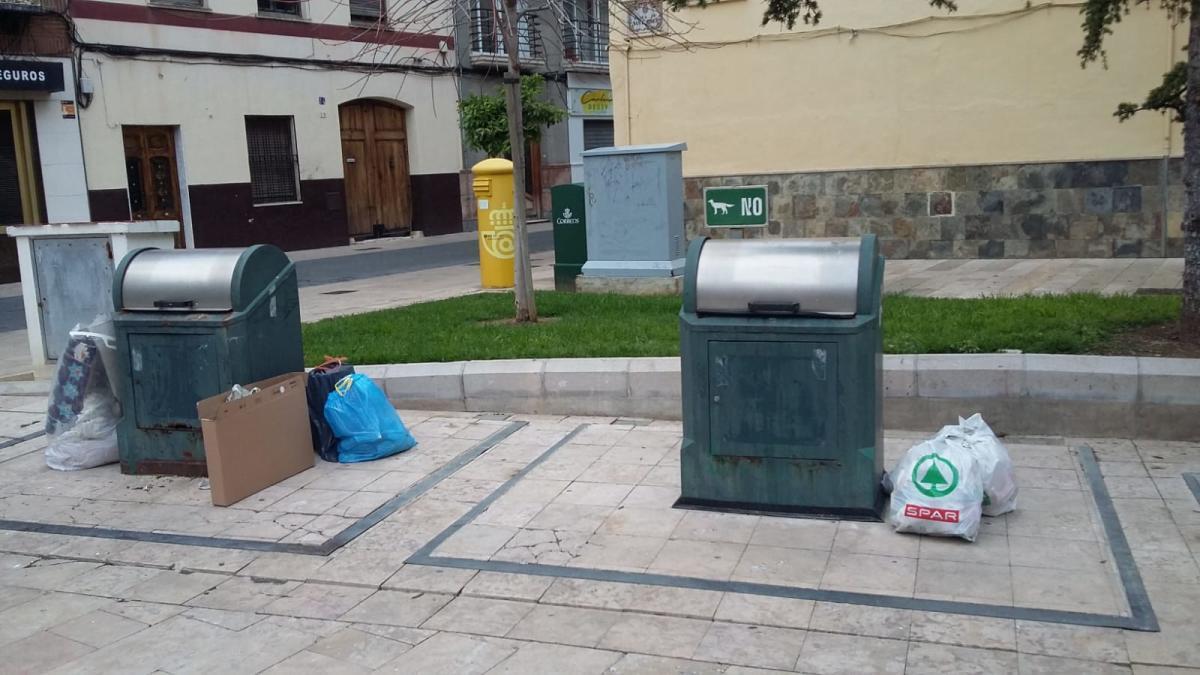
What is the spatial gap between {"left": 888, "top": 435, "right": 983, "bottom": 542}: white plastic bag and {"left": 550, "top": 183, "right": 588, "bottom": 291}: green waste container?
25.4ft

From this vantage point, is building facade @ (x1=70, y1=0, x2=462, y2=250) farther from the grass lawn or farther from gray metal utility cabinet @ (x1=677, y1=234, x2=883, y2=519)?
gray metal utility cabinet @ (x1=677, y1=234, x2=883, y2=519)

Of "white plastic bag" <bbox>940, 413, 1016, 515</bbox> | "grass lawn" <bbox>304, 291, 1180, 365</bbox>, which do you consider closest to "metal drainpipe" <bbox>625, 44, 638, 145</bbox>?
"grass lawn" <bbox>304, 291, 1180, 365</bbox>

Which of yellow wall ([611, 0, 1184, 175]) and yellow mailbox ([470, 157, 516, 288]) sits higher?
yellow wall ([611, 0, 1184, 175])

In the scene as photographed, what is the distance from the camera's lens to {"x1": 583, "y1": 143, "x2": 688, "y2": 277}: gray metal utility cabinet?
1152 cm

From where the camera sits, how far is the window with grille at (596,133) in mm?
31344

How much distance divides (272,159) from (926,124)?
1394cm

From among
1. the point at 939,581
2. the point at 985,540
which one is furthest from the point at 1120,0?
the point at 939,581

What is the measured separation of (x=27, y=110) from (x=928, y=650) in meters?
18.3

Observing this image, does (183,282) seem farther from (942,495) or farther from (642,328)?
(942,495)

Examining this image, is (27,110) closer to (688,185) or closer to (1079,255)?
(688,185)

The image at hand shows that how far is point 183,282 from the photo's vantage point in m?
6.14

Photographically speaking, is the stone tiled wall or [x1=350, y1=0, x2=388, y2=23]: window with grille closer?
the stone tiled wall

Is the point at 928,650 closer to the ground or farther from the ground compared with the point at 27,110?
closer to the ground

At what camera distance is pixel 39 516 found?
229 inches
